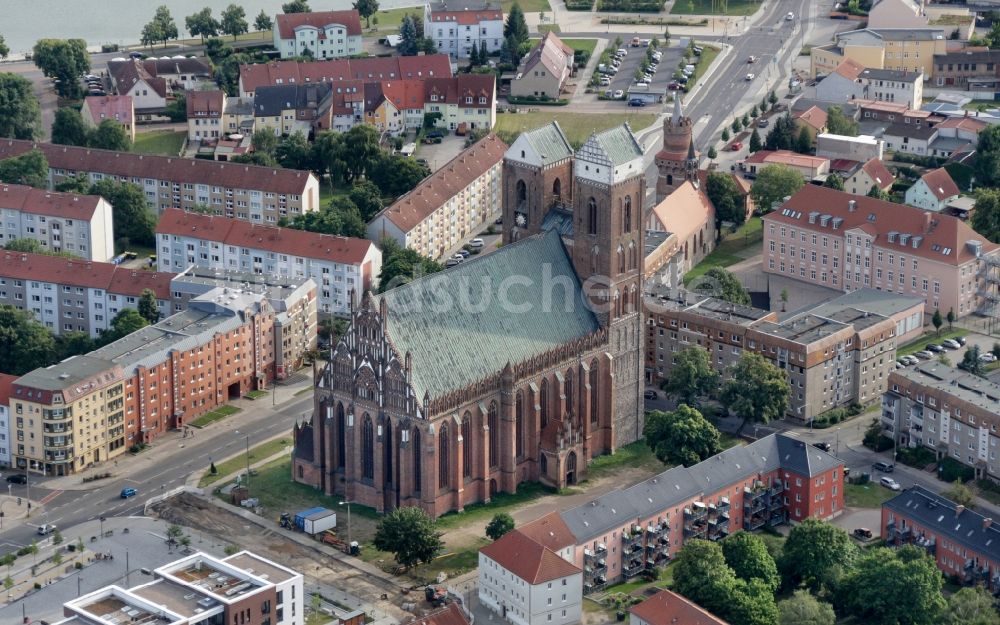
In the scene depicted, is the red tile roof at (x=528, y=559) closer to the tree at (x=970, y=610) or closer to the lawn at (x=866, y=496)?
the tree at (x=970, y=610)

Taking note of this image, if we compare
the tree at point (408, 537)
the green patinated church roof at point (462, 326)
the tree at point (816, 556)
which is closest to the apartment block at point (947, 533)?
the tree at point (816, 556)

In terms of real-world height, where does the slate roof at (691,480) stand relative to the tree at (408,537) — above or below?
above

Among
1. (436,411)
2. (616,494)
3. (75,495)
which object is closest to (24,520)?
(75,495)

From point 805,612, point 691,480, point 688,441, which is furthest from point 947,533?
point 688,441

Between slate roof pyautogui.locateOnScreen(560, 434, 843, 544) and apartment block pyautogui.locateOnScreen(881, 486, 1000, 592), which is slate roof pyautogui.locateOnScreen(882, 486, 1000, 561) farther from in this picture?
slate roof pyautogui.locateOnScreen(560, 434, 843, 544)

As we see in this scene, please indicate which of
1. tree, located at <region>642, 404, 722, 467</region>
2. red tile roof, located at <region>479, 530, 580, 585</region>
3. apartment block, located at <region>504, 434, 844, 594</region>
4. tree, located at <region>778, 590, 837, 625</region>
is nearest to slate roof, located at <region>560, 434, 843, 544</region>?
apartment block, located at <region>504, 434, 844, 594</region>
